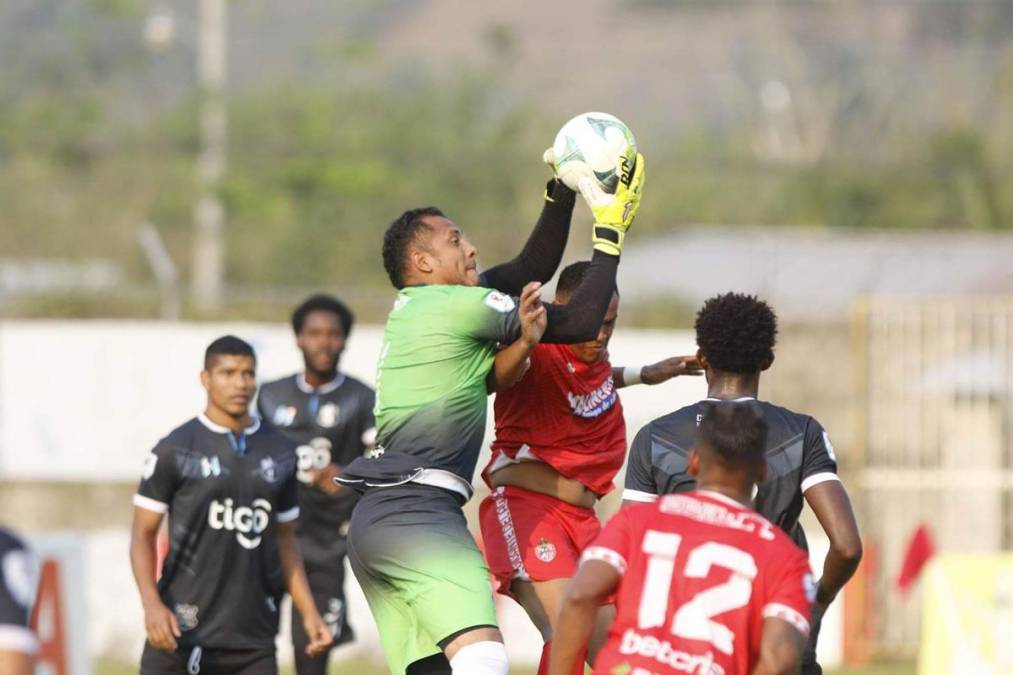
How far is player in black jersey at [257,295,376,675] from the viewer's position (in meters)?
10.1

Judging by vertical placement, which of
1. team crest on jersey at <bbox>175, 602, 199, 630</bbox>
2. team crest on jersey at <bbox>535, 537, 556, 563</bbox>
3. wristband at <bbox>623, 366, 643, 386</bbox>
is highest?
wristband at <bbox>623, 366, 643, 386</bbox>

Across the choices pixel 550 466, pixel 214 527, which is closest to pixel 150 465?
pixel 214 527

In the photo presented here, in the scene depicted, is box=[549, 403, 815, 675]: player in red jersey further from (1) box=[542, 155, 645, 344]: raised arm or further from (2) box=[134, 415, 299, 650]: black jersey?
(2) box=[134, 415, 299, 650]: black jersey

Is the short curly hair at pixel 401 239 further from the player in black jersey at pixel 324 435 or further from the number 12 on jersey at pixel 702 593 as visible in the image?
the player in black jersey at pixel 324 435

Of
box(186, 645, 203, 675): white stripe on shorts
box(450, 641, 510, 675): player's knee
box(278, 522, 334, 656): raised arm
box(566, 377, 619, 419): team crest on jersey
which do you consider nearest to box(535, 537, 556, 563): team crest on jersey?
box(566, 377, 619, 419): team crest on jersey

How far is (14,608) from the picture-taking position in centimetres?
440

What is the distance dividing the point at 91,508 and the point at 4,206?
23818mm

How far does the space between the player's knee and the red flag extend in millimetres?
9738

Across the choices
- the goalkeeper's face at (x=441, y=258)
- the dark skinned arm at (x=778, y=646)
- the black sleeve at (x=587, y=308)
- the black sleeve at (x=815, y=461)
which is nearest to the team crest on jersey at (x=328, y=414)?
the goalkeeper's face at (x=441, y=258)

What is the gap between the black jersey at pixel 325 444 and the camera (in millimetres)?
10102

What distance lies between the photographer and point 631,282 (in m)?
27.8

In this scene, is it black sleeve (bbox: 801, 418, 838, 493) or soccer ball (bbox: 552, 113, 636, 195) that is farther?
soccer ball (bbox: 552, 113, 636, 195)

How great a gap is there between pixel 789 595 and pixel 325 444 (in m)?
5.32

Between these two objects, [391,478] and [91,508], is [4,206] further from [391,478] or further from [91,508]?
[391,478]
